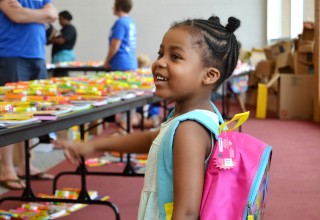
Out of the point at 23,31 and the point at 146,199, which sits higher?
the point at 23,31

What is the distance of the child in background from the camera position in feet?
4.89

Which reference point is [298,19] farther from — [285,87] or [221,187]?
[221,187]

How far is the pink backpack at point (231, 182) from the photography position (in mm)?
1466

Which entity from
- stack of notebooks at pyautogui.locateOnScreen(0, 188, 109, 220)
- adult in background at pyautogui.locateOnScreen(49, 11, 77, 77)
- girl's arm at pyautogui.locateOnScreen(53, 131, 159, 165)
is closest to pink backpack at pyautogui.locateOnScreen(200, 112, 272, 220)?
girl's arm at pyautogui.locateOnScreen(53, 131, 159, 165)

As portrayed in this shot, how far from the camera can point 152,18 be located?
488 inches

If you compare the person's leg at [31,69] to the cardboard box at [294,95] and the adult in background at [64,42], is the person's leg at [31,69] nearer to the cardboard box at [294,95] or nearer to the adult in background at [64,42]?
the adult in background at [64,42]

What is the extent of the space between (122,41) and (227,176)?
5.36 metres

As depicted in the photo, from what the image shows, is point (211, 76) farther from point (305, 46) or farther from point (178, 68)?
point (305, 46)

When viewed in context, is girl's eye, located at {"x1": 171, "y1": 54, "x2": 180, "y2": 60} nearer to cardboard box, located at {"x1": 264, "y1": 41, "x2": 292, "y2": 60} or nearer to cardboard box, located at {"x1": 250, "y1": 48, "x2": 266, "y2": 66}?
cardboard box, located at {"x1": 264, "y1": 41, "x2": 292, "y2": 60}

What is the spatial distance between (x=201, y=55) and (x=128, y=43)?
5212 millimetres

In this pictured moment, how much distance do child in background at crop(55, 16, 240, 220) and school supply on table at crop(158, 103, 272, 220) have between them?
0.5 inches

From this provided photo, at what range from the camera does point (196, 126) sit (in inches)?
61.1

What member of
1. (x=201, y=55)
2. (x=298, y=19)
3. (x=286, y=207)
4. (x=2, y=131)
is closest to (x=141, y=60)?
(x=298, y=19)

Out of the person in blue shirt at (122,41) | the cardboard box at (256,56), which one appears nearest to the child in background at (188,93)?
the person in blue shirt at (122,41)
